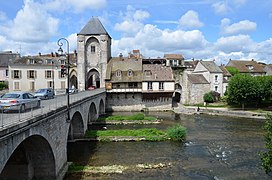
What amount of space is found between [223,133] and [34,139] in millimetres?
22385

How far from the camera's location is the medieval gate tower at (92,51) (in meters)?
50.2

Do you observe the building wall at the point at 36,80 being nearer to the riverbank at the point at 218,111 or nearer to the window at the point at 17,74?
the window at the point at 17,74

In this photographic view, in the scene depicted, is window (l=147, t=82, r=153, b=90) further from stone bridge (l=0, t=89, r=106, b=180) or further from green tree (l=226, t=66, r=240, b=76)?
stone bridge (l=0, t=89, r=106, b=180)

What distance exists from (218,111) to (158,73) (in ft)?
41.2

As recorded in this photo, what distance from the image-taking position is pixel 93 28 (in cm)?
5088

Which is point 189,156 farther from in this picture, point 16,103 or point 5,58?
point 5,58

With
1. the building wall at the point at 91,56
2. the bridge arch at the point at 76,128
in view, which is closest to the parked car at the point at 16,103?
the bridge arch at the point at 76,128

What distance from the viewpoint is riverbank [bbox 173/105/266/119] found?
4022 cm

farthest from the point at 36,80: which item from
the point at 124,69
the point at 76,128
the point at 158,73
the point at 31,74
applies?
the point at 76,128

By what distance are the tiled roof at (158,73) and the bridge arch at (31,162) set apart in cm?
3383

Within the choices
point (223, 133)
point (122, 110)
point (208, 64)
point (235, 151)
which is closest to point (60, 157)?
point (235, 151)

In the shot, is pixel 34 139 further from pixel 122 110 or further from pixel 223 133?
pixel 122 110

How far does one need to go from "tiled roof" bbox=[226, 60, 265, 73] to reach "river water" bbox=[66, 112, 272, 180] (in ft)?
128

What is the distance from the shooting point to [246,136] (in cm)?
2847
